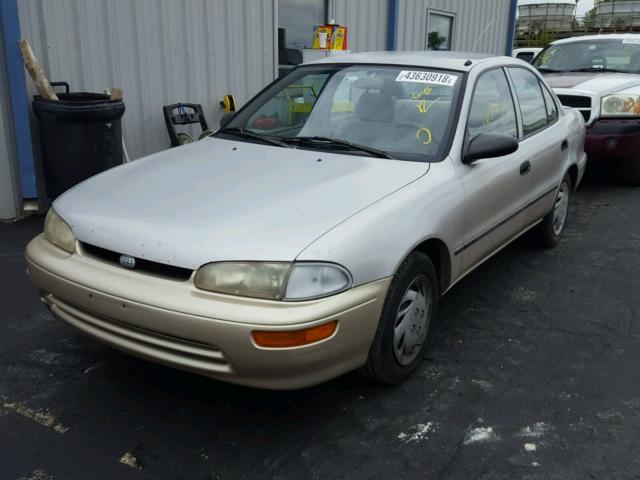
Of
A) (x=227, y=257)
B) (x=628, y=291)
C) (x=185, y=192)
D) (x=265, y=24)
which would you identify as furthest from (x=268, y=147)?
(x=265, y=24)

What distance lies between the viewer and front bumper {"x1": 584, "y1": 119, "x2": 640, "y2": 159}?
7059 mm

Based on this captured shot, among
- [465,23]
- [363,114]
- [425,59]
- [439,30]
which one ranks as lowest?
[363,114]

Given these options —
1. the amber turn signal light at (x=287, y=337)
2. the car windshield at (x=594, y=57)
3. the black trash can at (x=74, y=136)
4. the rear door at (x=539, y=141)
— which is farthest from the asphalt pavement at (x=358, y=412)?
the car windshield at (x=594, y=57)

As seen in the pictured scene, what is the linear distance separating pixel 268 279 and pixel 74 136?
3.85 m

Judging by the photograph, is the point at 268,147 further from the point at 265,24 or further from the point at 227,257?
the point at 265,24

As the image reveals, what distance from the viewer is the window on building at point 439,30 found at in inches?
441

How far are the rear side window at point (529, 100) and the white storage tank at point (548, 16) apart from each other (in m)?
39.3

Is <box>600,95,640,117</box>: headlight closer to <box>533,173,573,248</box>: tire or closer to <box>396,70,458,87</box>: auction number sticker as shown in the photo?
<box>533,173,573,248</box>: tire

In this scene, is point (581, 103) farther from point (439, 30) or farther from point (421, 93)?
point (439, 30)

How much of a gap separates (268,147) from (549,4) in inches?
1722

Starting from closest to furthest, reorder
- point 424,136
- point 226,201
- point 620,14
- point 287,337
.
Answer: point 287,337, point 226,201, point 424,136, point 620,14

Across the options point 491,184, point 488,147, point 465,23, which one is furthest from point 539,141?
point 465,23

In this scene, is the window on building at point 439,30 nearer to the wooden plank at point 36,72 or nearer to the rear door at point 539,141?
the rear door at point 539,141

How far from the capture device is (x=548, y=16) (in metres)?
41.2
